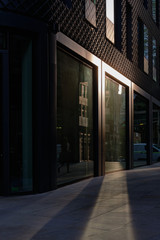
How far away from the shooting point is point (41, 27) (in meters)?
9.63

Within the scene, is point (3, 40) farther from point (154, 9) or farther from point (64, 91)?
point (154, 9)

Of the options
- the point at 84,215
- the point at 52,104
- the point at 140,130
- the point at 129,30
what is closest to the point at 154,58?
the point at 140,130

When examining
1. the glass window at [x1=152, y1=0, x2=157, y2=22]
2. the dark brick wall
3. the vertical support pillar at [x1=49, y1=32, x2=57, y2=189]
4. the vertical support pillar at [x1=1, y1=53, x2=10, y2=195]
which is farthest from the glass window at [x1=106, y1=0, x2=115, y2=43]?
the glass window at [x1=152, y1=0, x2=157, y2=22]

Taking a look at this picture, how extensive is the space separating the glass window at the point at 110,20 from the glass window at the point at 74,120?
255cm

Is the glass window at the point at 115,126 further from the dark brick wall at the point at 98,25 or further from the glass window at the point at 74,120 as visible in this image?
the glass window at the point at 74,120

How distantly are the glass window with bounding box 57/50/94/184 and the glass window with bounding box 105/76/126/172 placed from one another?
5.51 ft

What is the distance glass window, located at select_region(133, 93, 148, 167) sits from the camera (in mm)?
19844

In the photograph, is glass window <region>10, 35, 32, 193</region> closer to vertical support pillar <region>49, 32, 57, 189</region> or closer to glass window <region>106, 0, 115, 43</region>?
vertical support pillar <region>49, 32, 57, 189</region>

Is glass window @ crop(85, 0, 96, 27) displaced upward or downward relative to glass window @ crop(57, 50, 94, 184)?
upward

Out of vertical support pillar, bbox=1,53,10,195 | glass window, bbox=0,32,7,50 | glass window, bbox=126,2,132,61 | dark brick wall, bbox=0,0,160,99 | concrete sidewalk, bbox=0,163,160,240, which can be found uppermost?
glass window, bbox=126,2,132,61

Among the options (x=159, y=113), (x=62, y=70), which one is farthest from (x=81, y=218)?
(x=159, y=113)

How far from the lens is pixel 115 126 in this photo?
52.5 ft

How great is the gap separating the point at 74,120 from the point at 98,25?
4.20 m

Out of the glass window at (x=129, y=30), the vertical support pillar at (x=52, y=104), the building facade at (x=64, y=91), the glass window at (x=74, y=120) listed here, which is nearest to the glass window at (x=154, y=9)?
the building facade at (x=64, y=91)
